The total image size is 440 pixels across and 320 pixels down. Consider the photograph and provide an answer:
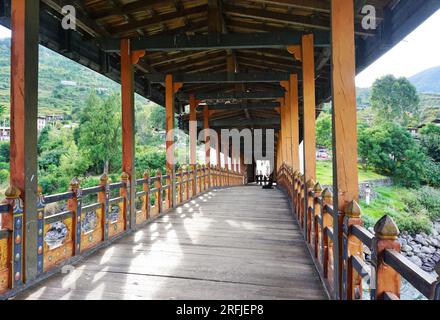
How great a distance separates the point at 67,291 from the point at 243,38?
15.5 ft

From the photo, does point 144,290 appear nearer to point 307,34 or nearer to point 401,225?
point 307,34

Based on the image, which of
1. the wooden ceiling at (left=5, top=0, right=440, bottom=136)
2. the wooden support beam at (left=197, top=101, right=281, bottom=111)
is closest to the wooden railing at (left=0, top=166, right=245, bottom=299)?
the wooden ceiling at (left=5, top=0, right=440, bottom=136)

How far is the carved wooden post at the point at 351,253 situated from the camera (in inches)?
88.4

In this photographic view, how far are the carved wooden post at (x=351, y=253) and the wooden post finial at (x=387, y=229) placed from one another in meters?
0.61

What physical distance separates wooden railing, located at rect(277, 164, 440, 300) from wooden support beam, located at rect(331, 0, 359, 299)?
0.51 ft

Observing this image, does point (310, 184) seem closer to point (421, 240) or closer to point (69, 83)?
point (421, 240)

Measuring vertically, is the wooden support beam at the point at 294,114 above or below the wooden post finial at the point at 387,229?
above

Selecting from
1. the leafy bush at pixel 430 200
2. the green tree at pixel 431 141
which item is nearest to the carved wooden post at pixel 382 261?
the leafy bush at pixel 430 200

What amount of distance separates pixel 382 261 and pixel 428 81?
7993 cm

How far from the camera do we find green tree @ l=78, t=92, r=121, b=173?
34.1m

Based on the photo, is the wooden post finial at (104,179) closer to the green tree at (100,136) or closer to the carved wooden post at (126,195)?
the carved wooden post at (126,195)

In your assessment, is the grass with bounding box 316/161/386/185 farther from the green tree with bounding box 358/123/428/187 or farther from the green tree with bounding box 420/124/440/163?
the green tree with bounding box 420/124/440/163

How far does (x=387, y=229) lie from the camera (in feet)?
5.51
